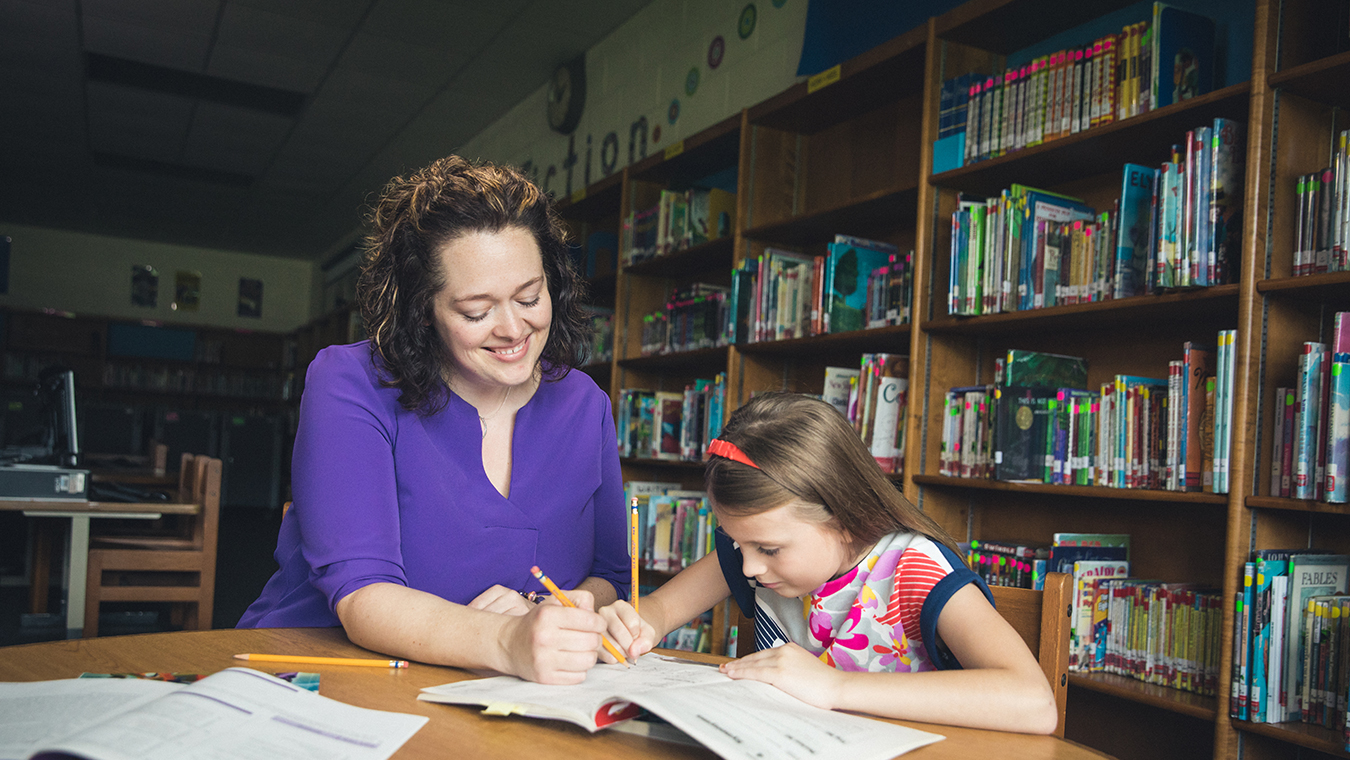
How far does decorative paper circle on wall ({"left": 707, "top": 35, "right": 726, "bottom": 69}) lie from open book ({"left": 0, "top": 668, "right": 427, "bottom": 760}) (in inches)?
137

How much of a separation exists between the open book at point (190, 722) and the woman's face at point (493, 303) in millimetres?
550

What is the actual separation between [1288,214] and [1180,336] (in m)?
0.44

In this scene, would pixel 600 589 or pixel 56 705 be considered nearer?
pixel 56 705

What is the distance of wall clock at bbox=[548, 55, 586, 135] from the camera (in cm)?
509

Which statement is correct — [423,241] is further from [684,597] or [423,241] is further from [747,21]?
[747,21]

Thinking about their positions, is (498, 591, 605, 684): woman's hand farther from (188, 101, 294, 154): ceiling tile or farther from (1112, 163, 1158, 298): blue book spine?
(188, 101, 294, 154): ceiling tile

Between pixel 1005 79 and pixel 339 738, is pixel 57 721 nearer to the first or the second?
pixel 339 738

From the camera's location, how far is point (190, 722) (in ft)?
2.35

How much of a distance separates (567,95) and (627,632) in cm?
460

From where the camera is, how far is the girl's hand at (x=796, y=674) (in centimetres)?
89

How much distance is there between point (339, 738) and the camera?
2.40 feet

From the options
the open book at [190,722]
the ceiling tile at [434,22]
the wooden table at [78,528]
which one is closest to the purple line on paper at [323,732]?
the open book at [190,722]

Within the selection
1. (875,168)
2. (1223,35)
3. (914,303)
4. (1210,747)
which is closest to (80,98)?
(875,168)

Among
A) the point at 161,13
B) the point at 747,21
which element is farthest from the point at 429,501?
the point at 161,13
